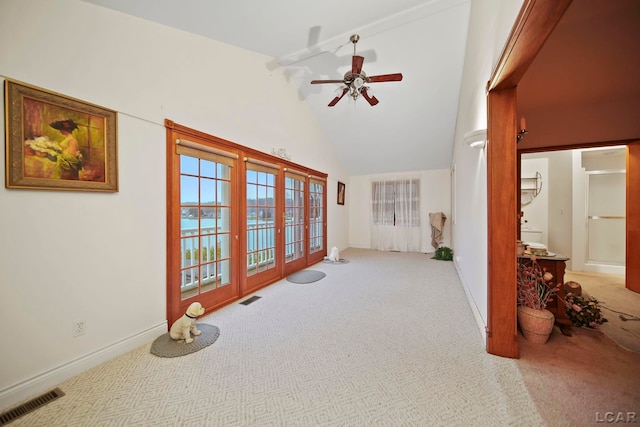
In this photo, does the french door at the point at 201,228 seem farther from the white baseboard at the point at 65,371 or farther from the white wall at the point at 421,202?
the white wall at the point at 421,202

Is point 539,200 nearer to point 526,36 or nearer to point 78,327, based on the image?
point 526,36

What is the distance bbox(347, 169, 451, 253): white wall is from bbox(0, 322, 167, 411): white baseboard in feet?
18.3

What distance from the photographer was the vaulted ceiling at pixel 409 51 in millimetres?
1732

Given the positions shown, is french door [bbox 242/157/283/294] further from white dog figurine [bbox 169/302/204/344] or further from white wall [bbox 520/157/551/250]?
white wall [bbox 520/157/551/250]

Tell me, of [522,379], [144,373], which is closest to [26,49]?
[144,373]

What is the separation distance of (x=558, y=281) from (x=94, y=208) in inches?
160

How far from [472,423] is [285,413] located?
1.04 meters

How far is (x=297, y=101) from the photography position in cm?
438

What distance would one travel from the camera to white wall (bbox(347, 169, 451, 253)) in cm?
606

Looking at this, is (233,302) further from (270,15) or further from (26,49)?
(270,15)

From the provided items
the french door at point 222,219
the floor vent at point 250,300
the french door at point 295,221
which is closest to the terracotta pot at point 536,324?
the floor vent at point 250,300

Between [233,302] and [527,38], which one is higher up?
[527,38]

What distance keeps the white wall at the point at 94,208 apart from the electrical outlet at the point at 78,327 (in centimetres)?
3

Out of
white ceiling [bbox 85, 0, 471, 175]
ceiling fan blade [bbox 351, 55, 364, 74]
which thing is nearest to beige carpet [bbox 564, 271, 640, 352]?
white ceiling [bbox 85, 0, 471, 175]
